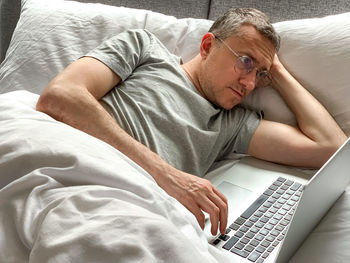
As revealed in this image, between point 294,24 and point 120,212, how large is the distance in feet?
3.66

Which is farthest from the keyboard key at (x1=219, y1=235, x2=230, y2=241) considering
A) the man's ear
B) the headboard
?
the headboard

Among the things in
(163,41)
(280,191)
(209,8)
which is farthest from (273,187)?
(209,8)

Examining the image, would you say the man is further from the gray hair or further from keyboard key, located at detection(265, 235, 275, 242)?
keyboard key, located at detection(265, 235, 275, 242)

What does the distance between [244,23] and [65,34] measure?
685 mm

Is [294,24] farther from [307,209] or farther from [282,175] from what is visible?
[307,209]

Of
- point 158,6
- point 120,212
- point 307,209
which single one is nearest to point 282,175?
point 307,209

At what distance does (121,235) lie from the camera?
66 centimetres

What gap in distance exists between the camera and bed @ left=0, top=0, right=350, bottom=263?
672 millimetres

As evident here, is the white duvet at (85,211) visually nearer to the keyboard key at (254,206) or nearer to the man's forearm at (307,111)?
the keyboard key at (254,206)

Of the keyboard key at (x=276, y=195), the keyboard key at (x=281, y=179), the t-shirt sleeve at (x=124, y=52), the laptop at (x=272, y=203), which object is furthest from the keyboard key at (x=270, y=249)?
the t-shirt sleeve at (x=124, y=52)

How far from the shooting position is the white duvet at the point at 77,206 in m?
0.65

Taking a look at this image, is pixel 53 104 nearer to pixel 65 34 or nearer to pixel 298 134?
pixel 65 34

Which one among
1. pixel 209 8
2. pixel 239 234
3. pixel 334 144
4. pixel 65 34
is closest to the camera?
pixel 239 234

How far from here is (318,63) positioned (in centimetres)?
144
